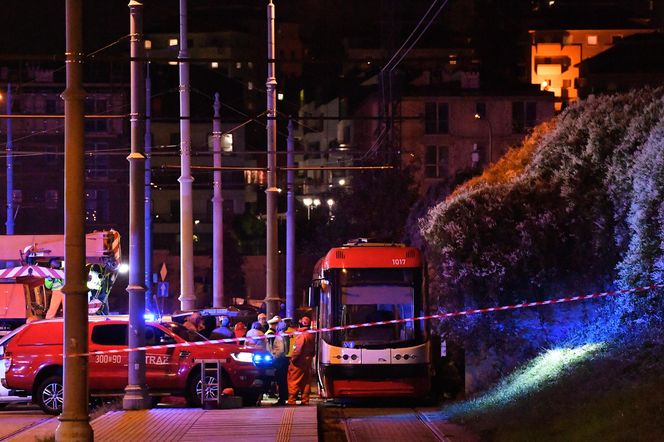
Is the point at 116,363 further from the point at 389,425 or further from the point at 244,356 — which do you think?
the point at 389,425

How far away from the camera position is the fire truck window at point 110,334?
83.9 feet

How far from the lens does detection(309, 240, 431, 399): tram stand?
2567 cm

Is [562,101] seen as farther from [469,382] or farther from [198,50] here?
[469,382]

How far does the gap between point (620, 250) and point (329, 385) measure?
6712 millimetres

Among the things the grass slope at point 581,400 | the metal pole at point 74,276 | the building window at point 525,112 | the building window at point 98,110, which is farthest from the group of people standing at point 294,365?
the building window at point 98,110

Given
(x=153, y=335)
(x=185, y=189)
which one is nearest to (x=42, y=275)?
(x=185, y=189)

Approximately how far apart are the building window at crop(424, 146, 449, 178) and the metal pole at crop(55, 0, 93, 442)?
7114 cm

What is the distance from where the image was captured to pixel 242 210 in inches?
4119

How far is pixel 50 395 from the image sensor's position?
24562mm

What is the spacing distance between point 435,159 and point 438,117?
300 cm

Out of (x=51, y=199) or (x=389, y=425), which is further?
(x=51, y=199)

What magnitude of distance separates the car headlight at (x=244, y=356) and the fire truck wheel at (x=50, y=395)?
3.52 m

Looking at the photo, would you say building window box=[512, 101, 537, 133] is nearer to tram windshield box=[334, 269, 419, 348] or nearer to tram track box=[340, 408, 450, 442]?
tram windshield box=[334, 269, 419, 348]

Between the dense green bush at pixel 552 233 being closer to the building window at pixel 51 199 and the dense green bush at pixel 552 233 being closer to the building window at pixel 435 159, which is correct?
the building window at pixel 435 159
